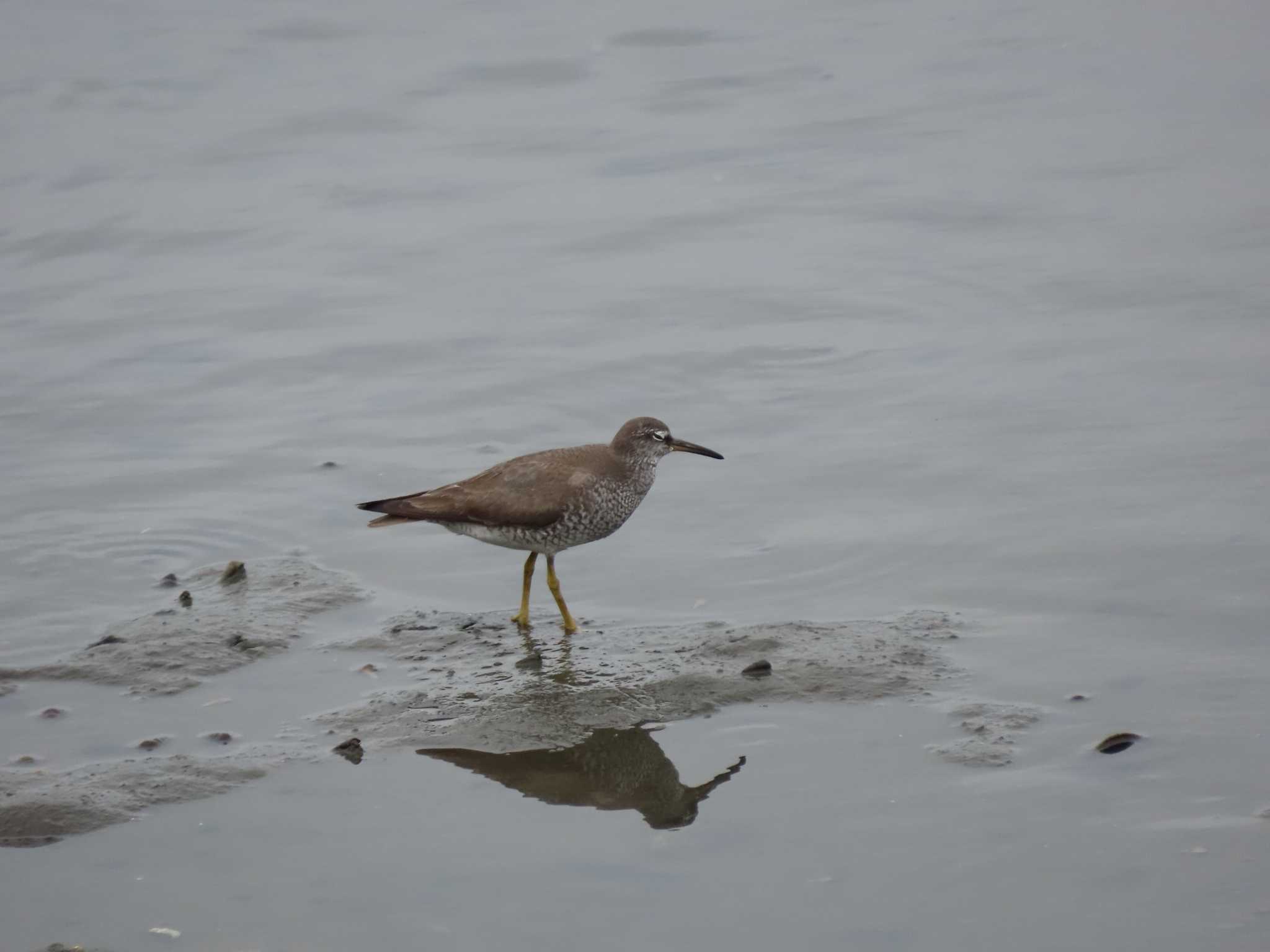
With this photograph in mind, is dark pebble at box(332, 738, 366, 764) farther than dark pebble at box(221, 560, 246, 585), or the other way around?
dark pebble at box(221, 560, 246, 585)

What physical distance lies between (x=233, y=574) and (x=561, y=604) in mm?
2015

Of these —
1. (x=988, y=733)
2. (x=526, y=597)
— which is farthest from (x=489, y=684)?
(x=988, y=733)

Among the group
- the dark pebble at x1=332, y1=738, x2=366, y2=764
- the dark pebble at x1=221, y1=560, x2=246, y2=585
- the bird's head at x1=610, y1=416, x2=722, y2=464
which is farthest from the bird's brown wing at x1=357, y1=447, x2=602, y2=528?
the dark pebble at x1=332, y1=738, x2=366, y2=764

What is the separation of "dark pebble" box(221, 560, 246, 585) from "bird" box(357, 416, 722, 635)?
2.66 ft

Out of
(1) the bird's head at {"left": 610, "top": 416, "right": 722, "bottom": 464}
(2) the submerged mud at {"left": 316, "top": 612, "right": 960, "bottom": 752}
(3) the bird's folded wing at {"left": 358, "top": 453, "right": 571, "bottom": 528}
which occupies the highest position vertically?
(1) the bird's head at {"left": 610, "top": 416, "right": 722, "bottom": 464}

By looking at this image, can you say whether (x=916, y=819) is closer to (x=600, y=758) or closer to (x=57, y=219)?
(x=600, y=758)

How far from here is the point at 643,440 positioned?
9484 millimetres

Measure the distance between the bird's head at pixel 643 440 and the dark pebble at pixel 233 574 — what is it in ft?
7.48

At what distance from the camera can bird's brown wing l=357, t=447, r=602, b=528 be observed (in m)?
9.02

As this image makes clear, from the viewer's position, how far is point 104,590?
31.0 feet

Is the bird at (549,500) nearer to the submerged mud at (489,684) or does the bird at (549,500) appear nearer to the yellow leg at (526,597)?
the yellow leg at (526,597)

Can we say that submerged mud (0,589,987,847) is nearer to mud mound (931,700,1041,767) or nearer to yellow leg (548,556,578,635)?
yellow leg (548,556,578,635)

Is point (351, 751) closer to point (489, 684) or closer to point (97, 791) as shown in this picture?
point (489, 684)

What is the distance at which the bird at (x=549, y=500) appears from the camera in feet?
29.6
